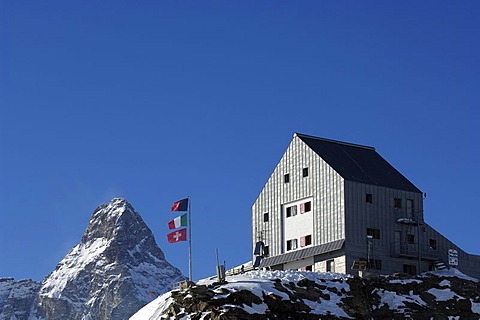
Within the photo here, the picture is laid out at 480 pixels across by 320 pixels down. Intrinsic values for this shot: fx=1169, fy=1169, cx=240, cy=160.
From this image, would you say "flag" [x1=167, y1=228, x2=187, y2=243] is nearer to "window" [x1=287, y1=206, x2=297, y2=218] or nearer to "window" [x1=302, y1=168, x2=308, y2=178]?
"window" [x1=287, y1=206, x2=297, y2=218]

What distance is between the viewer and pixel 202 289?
78250 mm

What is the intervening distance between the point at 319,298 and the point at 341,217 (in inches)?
576

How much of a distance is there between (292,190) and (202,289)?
24.1 meters

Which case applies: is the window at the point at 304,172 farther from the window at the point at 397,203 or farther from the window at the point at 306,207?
the window at the point at 397,203

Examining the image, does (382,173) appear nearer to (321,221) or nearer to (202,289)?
(321,221)

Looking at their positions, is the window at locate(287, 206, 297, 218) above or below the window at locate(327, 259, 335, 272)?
above

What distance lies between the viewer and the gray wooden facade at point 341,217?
9475 centimetres

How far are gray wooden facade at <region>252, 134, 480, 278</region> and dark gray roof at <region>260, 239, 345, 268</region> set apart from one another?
0.33ft

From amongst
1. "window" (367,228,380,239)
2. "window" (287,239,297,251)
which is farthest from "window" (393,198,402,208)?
"window" (287,239,297,251)

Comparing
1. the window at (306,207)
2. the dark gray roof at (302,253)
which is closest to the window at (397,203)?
the window at (306,207)

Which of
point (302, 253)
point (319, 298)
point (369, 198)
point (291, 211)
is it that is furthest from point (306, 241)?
point (319, 298)

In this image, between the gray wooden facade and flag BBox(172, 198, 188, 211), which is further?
the gray wooden facade

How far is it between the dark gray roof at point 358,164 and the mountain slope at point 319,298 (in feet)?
36.3

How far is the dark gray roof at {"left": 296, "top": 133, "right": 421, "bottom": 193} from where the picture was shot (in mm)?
97812
